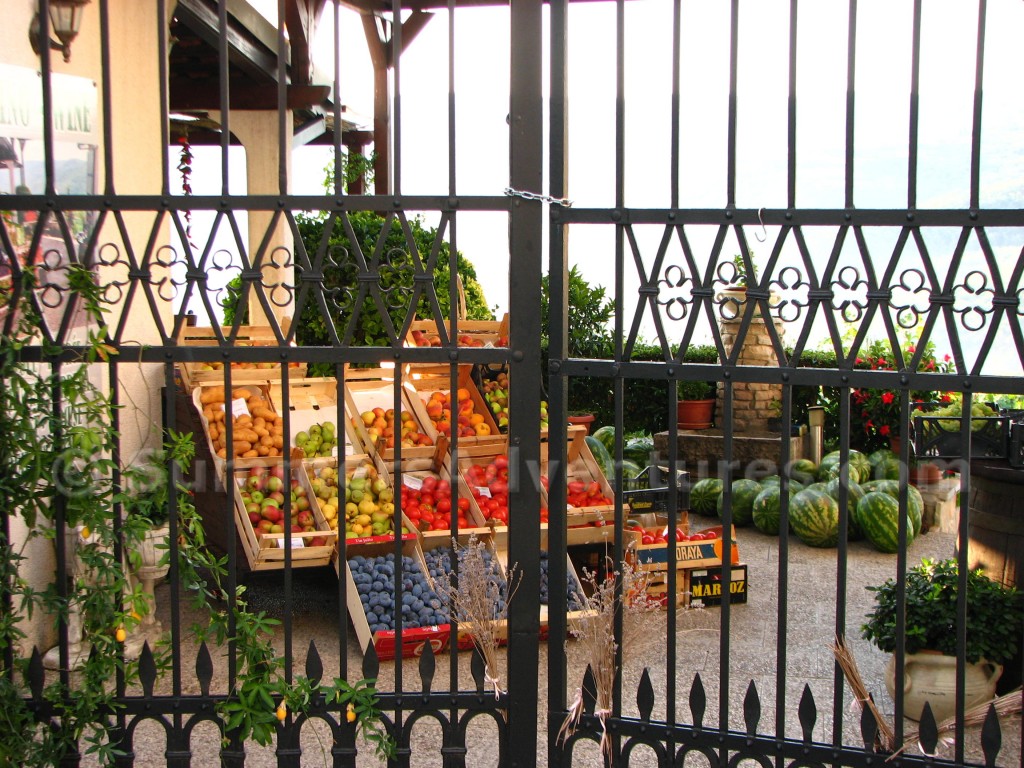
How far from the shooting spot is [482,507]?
5.27 metres

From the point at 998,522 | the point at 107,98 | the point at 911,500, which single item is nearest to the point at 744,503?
the point at 911,500

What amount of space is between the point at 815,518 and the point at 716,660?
233 cm

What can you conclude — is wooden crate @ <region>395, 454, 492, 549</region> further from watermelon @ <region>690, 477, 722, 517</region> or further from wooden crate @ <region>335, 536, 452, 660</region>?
watermelon @ <region>690, 477, 722, 517</region>

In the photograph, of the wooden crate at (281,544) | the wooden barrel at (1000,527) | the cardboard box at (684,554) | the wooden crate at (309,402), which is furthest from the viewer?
the wooden crate at (309,402)

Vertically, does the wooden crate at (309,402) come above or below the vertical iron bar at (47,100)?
below

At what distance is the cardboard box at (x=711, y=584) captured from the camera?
5176 mm

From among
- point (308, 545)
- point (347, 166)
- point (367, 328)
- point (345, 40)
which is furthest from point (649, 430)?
point (345, 40)

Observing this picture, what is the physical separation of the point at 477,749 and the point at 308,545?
1.71 metres

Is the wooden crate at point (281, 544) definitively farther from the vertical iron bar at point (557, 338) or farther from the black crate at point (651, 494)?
the vertical iron bar at point (557, 338)

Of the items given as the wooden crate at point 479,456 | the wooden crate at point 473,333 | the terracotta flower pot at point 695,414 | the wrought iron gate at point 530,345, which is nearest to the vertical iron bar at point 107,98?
the wrought iron gate at point 530,345

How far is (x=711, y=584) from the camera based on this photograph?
17.2 ft

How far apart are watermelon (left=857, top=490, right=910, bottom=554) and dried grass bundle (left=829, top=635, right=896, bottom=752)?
3.75m

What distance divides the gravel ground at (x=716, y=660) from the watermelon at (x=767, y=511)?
48 cm

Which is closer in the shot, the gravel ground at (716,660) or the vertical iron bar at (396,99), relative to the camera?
the vertical iron bar at (396,99)
